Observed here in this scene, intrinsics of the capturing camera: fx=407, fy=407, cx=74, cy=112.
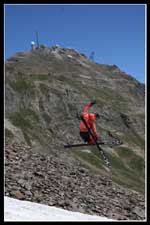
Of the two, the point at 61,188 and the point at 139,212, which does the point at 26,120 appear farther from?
the point at 61,188

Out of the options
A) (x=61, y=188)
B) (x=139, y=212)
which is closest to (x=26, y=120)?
(x=139, y=212)

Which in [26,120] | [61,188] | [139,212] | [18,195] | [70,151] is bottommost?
[139,212]

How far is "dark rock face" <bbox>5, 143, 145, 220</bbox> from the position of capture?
966 inches

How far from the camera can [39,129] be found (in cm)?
8494

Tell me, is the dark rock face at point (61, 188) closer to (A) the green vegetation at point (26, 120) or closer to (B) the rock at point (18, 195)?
(B) the rock at point (18, 195)

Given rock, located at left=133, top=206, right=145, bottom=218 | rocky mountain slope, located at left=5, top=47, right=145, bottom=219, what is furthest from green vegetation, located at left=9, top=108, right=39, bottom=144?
A: rock, located at left=133, top=206, right=145, bottom=218

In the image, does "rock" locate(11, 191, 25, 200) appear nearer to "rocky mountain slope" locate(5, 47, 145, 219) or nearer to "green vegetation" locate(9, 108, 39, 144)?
"rocky mountain slope" locate(5, 47, 145, 219)

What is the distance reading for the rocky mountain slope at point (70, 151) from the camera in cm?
2661

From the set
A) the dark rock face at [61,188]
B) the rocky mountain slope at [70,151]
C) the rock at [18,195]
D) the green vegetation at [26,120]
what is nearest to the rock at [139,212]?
the dark rock face at [61,188]

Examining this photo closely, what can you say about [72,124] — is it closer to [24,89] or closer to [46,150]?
[24,89]

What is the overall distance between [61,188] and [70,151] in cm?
5166

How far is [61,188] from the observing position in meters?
26.5

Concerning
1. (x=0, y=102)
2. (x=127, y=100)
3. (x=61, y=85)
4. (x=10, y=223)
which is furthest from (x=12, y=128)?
(x=127, y=100)

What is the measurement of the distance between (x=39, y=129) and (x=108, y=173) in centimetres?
1971
